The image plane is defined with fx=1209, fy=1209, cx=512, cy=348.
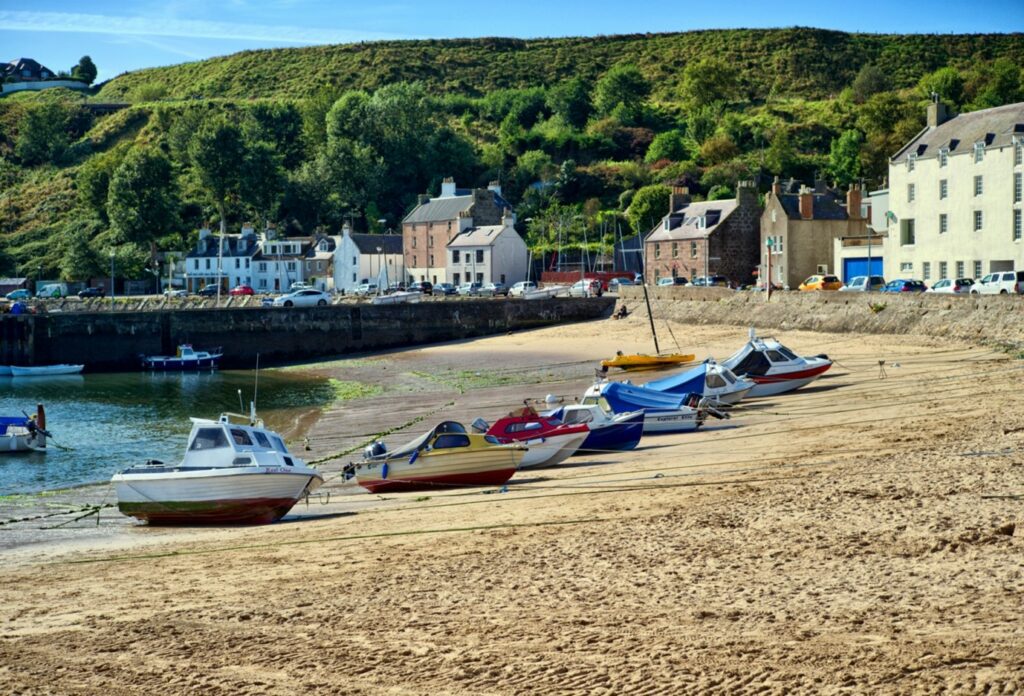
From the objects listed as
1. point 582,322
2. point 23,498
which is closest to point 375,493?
point 23,498

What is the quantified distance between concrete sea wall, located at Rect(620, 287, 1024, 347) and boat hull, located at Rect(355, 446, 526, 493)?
22.5m

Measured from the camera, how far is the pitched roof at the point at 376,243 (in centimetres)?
10156

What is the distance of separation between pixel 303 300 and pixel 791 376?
148 feet

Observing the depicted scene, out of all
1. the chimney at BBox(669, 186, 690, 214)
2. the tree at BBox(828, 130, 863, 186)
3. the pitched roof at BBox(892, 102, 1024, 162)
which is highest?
the tree at BBox(828, 130, 863, 186)

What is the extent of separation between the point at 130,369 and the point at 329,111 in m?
78.3

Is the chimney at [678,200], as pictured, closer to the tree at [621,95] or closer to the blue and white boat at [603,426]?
the tree at [621,95]

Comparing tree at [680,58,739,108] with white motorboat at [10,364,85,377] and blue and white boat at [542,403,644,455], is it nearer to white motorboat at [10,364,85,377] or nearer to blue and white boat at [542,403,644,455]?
white motorboat at [10,364,85,377]

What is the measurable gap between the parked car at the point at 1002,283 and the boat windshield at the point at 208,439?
3605 cm

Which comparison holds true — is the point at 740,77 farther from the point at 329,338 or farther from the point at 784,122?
the point at 329,338

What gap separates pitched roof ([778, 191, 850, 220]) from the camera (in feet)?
230

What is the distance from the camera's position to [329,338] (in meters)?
69.5

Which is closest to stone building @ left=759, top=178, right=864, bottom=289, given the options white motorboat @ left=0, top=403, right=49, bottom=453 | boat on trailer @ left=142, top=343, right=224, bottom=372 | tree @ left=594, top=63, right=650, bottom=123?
boat on trailer @ left=142, top=343, right=224, bottom=372

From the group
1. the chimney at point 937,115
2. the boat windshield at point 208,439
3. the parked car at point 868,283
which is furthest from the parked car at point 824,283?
the boat windshield at point 208,439

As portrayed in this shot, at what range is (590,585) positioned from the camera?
1272 centimetres
